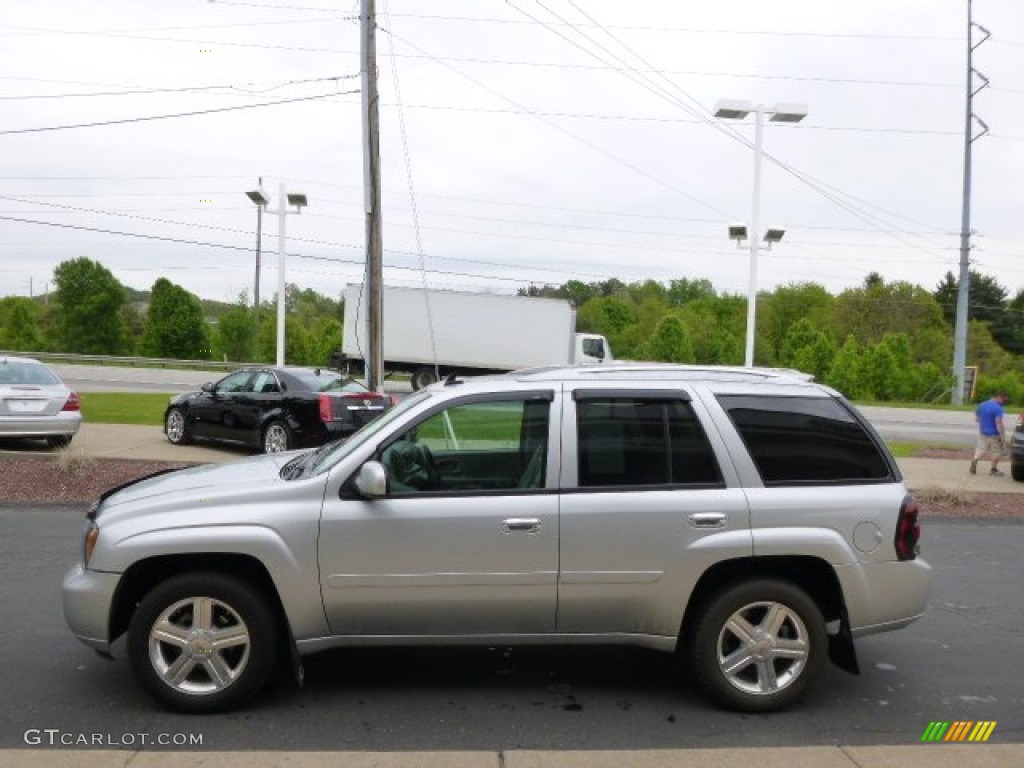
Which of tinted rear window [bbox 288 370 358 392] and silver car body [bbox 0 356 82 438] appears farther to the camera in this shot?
tinted rear window [bbox 288 370 358 392]

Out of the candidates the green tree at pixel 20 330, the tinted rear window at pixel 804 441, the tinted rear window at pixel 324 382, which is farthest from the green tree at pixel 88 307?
the tinted rear window at pixel 804 441

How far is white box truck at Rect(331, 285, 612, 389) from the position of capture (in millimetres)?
36375

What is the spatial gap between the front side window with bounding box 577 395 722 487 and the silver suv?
10 mm

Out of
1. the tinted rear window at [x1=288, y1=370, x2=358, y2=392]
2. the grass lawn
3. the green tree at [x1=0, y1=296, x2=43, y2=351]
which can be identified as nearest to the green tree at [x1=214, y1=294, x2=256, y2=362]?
the green tree at [x1=0, y1=296, x2=43, y2=351]

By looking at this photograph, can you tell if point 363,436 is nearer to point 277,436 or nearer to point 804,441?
point 804,441

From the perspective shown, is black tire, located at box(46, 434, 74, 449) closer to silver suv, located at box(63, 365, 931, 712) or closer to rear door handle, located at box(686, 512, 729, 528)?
silver suv, located at box(63, 365, 931, 712)

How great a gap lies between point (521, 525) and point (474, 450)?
0.56 meters

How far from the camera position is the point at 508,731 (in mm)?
4480

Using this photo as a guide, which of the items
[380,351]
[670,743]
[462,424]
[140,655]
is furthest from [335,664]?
[380,351]


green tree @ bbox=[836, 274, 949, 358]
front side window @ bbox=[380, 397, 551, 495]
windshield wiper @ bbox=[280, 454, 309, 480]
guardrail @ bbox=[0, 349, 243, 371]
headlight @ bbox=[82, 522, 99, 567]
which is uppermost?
green tree @ bbox=[836, 274, 949, 358]

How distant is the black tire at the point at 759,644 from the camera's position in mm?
4699

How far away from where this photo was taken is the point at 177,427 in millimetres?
15703

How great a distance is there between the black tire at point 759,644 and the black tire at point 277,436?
33.9ft

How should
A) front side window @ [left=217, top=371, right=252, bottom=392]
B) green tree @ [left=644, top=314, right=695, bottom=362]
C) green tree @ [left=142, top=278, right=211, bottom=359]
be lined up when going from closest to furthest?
1. front side window @ [left=217, top=371, right=252, bottom=392]
2. green tree @ [left=644, top=314, right=695, bottom=362]
3. green tree @ [left=142, top=278, right=211, bottom=359]
